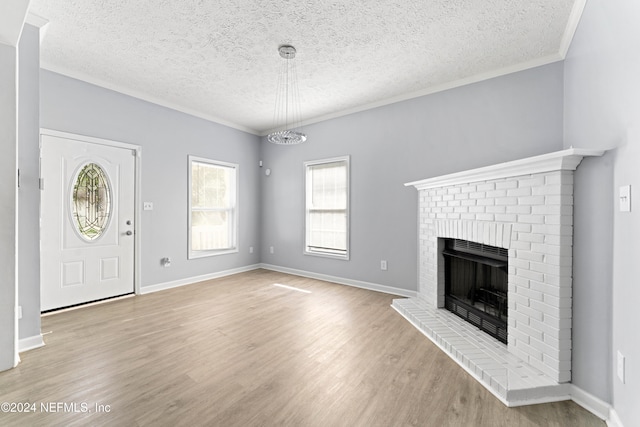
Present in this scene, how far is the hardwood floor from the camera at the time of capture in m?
1.68

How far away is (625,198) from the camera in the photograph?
1548mm

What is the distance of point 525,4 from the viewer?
228cm

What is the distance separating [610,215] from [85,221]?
507cm

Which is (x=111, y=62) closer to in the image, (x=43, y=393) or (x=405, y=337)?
(x=43, y=393)

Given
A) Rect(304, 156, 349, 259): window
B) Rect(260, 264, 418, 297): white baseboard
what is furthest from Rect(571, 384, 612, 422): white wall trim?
Rect(304, 156, 349, 259): window

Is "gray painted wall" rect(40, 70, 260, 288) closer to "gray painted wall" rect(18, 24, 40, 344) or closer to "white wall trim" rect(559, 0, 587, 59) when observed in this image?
"gray painted wall" rect(18, 24, 40, 344)

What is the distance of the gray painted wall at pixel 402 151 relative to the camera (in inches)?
122

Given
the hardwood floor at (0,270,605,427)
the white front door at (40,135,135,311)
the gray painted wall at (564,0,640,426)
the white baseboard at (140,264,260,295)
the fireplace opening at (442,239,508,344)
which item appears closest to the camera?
the gray painted wall at (564,0,640,426)

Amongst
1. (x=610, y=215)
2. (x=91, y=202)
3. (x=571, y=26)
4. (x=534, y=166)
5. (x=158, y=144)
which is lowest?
(x=610, y=215)

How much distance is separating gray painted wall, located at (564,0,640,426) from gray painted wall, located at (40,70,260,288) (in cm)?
482

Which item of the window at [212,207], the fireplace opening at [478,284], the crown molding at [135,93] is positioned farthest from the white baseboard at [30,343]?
the fireplace opening at [478,284]

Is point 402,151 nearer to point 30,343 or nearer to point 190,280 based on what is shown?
point 190,280

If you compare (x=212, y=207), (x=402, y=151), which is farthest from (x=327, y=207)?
(x=212, y=207)

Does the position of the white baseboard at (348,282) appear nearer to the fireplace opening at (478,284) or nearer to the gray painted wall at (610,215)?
the fireplace opening at (478,284)
